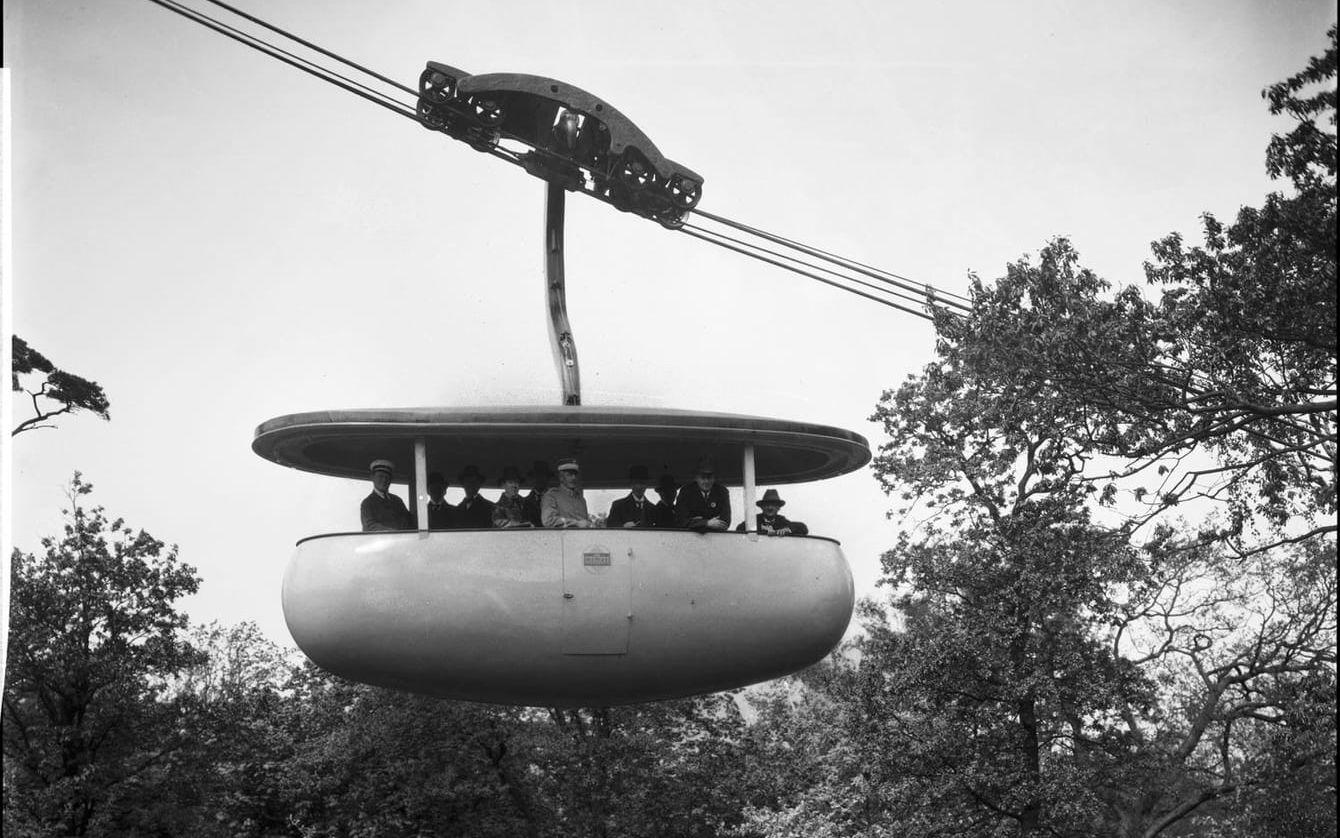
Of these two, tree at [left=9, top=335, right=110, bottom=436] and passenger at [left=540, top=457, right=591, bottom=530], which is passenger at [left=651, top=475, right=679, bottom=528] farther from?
tree at [left=9, top=335, right=110, bottom=436]

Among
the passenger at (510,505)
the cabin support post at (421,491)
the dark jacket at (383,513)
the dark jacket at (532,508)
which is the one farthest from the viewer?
the dark jacket at (532,508)

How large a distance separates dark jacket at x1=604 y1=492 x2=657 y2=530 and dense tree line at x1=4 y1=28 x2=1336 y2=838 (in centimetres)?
443

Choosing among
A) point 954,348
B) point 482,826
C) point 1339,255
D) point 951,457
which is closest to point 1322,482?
point 954,348

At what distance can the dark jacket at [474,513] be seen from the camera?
1155 cm

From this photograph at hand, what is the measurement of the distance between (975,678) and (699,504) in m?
14.9

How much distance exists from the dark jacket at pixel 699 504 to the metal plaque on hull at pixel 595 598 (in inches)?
47.8

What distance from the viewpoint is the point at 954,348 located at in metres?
16.3

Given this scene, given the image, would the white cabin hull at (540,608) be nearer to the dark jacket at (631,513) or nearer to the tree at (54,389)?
the dark jacket at (631,513)

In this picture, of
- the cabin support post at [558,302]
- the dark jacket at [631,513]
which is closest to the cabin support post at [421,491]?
the cabin support post at [558,302]

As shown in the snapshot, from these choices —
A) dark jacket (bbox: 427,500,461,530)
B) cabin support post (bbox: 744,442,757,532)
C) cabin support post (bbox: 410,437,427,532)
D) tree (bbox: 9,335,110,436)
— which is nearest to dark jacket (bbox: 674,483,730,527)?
cabin support post (bbox: 744,442,757,532)

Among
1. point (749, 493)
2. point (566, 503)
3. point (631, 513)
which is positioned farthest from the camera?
point (631, 513)

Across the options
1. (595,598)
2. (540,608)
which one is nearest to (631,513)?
(595,598)

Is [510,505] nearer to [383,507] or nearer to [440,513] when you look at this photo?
[440,513]

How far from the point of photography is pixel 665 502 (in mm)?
11992
